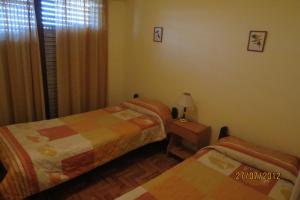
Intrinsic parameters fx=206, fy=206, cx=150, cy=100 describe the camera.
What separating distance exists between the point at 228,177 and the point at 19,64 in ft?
8.76

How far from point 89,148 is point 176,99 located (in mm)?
1467

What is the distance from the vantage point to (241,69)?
7.55 ft

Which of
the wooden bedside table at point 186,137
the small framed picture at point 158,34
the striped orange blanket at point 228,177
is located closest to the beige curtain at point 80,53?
the small framed picture at point 158,34

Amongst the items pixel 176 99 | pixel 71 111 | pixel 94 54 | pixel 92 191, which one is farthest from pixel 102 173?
pixel 94 54

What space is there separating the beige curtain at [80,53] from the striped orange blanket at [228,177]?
2.01m

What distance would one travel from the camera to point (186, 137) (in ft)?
8.47

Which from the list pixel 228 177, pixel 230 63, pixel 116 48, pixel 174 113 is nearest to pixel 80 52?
pixel 116 48

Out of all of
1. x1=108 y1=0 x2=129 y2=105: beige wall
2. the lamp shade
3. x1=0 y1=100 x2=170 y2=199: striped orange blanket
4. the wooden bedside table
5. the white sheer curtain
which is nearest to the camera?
x1=0 y1=100 x2=170 y2=199: striped orange blanket

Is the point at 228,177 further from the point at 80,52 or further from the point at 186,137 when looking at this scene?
the point at 80,52

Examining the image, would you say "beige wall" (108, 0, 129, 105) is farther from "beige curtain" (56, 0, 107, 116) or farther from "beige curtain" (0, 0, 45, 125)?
"beige curtain" (0, 0, 45, 125)

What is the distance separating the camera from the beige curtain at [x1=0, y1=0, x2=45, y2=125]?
95.0 inches

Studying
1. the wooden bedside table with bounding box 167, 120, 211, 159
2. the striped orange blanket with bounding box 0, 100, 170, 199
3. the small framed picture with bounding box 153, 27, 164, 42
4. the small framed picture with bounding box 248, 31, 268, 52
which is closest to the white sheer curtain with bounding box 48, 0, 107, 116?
the striped orange blanket with bounding box 0, 100, 170, 199

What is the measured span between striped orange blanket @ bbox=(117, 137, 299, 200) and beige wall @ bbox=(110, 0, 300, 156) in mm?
359

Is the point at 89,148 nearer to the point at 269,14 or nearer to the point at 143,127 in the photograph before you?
the point at 143,127
